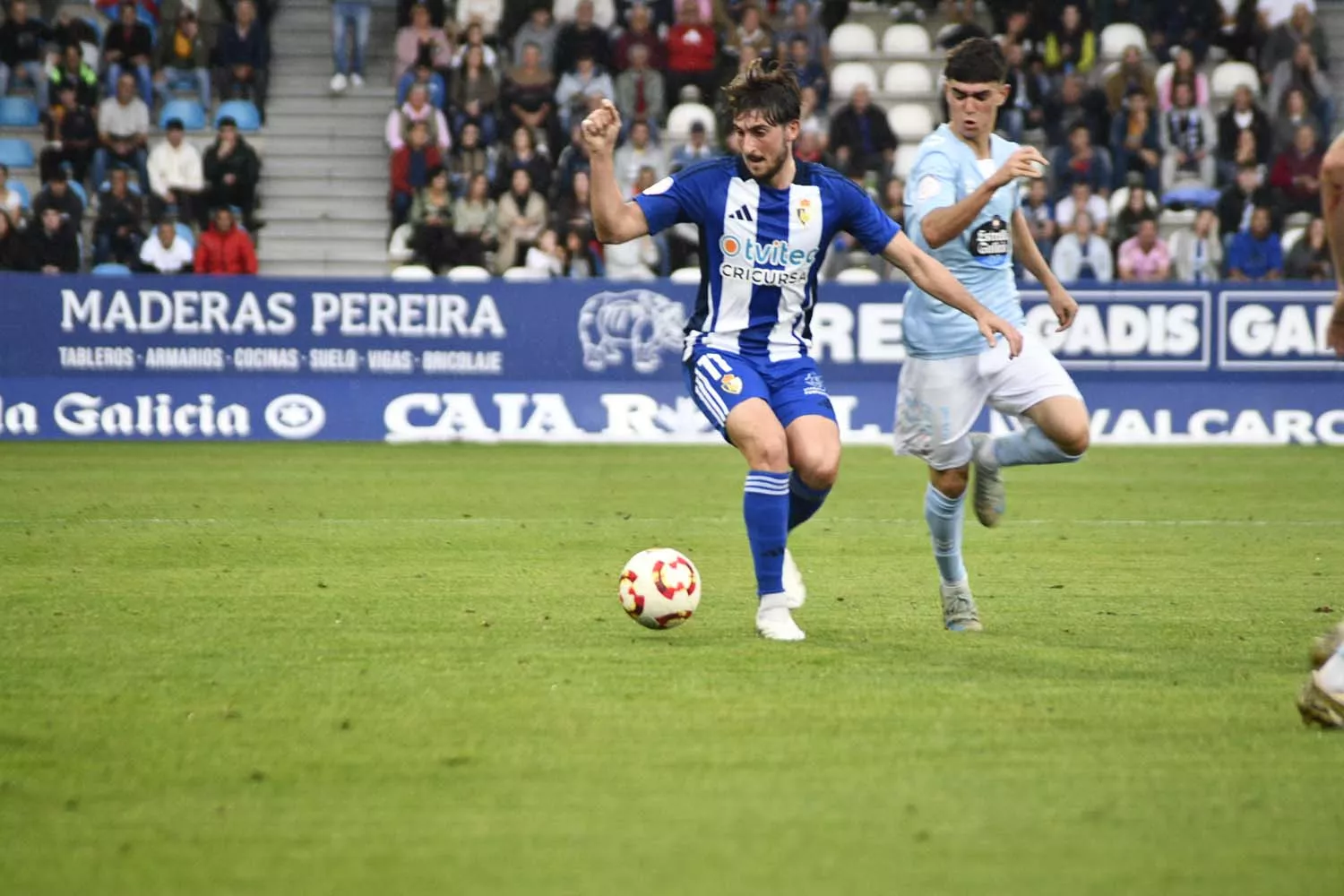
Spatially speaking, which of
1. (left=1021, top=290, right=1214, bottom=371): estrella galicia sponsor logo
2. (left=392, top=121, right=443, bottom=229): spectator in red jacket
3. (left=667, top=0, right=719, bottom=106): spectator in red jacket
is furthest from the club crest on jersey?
(left=667, top=0, right=719, bottom=106): spectator in red jacket

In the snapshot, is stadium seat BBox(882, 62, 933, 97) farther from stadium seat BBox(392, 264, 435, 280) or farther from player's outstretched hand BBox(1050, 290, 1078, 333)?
player's outstretched hand BBox(1050, 290, 1078, 333)

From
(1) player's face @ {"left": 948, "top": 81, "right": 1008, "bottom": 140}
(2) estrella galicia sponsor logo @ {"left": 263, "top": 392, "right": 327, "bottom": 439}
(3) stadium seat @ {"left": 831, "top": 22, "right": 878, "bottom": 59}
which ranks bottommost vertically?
(2) estrella galicia sponsor logo @ {"left": 263, "top": 392, "right": 327, "bottom": 439}

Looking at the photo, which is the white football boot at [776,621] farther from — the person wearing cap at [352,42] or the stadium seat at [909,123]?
the person wearing cap at [352,42]

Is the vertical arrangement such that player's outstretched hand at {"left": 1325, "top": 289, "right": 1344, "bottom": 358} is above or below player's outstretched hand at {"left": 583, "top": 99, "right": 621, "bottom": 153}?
below

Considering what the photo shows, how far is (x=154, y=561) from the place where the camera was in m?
9.75

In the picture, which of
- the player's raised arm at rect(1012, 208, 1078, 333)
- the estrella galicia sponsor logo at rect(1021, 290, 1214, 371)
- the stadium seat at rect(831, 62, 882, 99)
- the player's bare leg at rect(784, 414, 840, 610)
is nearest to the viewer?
the player's bare leg at rect(784, 414, 840, 610)

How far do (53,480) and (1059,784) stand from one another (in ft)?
36.8

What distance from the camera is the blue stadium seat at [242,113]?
24.4 metres

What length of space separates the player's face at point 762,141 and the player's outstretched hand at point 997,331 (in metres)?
0.99

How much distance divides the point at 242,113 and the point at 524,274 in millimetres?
6187

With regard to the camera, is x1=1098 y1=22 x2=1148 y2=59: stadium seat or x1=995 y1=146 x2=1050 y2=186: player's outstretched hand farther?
x1=1098 y1=22 x2=1148 y2=59: stadium seat

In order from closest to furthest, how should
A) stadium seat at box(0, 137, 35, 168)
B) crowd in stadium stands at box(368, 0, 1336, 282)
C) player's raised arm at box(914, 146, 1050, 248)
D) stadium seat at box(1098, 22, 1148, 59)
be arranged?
player's raised arm at box(914, 146, 1050, 248) → crowd in stadium stands at box(368, 0, 1336, 282) → stadium seat at box(0, 137, 35, 168) → stadium seat at box(1098, 22, 1148, 59)

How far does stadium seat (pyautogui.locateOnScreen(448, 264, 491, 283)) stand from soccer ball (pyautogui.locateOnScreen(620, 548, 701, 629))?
11640mm

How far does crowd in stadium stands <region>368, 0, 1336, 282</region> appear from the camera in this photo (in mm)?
21219
